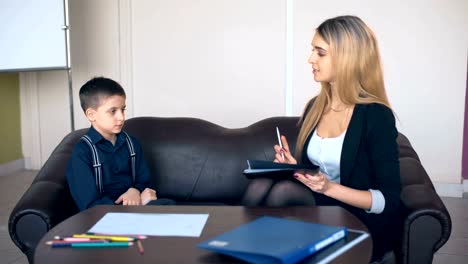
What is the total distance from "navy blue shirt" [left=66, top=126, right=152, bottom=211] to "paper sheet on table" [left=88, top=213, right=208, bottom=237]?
50 cm

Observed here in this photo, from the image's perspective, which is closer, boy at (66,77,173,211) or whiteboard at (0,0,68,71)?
boy at (66,77,173,211)

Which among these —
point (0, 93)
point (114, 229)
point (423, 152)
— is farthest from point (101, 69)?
point (114, 229)

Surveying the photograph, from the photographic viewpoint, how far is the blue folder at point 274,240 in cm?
121

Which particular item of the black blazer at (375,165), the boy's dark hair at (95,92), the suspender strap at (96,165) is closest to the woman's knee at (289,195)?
the black blazer at (375,165)

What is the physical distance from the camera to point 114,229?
148 cm

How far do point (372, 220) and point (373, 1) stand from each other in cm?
229

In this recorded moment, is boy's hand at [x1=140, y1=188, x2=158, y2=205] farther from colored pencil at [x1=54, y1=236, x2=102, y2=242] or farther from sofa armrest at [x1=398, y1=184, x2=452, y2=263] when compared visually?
sofa armrest at [x1=398, y1=184, x2=452, y2=263]

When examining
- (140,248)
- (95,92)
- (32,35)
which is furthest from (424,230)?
(32,35)

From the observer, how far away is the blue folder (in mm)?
1211

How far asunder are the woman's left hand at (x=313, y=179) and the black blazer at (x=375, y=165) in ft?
0.69

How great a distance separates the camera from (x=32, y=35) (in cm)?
385

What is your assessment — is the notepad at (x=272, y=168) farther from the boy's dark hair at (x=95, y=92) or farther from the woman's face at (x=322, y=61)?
the boy's dark hair at (x=95, y=92)

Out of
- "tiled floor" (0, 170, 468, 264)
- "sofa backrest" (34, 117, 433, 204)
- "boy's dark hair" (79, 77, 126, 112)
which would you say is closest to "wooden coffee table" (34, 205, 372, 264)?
"boy's dark hair" (79, 77, 126, 112)

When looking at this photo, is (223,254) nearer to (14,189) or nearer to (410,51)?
(410,51)
